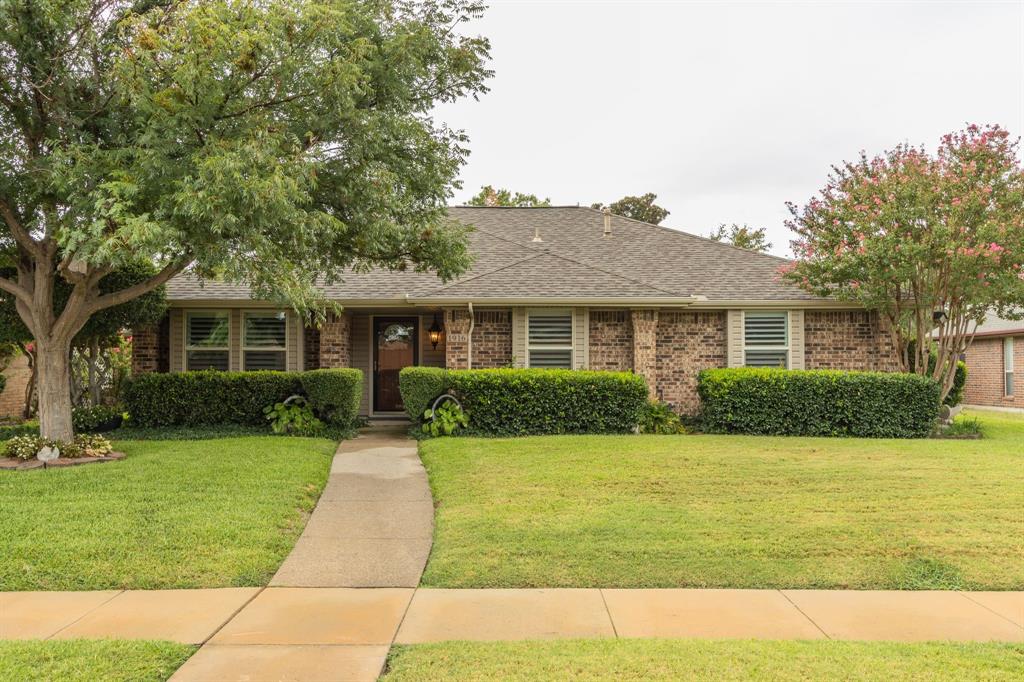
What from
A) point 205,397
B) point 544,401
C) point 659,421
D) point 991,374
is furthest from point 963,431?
point 205,397

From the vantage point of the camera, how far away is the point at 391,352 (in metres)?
15.0

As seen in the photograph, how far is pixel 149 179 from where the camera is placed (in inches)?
297

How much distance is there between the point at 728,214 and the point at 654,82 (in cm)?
2793

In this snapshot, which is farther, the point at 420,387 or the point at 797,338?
the point at 797,338

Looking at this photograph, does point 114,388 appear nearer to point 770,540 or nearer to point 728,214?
point 770,540

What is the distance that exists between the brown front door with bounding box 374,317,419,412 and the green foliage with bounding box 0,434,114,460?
6.13 m

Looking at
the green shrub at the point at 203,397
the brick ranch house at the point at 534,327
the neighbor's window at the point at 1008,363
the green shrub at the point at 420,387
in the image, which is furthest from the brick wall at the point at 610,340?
the neighbor's window at the point at 1008,363

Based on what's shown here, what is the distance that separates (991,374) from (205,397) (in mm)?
24309

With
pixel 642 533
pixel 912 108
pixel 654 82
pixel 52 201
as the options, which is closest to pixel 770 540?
pixel 642 533

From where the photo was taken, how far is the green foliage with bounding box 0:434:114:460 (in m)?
9.09

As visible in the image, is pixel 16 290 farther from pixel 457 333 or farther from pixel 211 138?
pixel 457 333

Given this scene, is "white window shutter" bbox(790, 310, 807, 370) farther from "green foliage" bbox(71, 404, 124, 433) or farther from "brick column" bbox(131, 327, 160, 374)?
"green foliage" bbox(71, 404, 124, 433)

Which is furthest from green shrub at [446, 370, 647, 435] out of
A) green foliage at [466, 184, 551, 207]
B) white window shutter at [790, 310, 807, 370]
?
green foliage at [466, 184, 551, 207]

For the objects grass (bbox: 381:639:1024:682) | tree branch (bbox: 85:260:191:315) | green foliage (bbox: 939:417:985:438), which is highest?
tree branch (bbox: 85:260:191:315)
